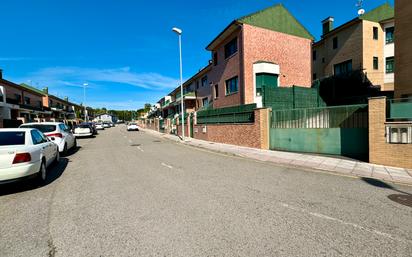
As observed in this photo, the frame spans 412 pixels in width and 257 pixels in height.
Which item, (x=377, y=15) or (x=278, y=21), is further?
(x=377, y=15)

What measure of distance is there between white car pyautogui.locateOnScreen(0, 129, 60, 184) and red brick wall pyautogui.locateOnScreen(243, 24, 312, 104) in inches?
567

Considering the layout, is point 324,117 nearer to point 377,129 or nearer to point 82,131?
point 377,129

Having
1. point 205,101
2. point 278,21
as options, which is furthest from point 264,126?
point 205,101

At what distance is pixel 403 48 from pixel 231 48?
12294 mm

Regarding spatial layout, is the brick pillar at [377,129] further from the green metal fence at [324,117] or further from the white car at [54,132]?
the white car at [54,132]

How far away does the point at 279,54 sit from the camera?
64.3 ft

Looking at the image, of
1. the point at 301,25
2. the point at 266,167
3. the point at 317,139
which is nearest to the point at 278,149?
the point at 317,139

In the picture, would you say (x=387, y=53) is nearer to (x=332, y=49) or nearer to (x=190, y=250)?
(x=332, y=49)

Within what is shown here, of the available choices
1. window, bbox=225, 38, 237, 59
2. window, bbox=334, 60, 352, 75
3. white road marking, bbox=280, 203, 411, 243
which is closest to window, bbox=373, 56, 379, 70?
window, bbox=334, 60, 352, 75

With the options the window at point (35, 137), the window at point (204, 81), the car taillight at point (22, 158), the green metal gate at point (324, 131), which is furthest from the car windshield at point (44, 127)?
the window at point (204, 81)

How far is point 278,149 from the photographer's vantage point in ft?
40.6

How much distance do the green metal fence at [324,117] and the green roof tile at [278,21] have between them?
10.0m

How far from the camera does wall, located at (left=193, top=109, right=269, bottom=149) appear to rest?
12.8 m

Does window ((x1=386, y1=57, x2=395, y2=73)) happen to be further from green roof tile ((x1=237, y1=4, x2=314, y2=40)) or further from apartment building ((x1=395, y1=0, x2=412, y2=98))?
apartment building ((x1=395, y1=0, x2=412, y2=98))
